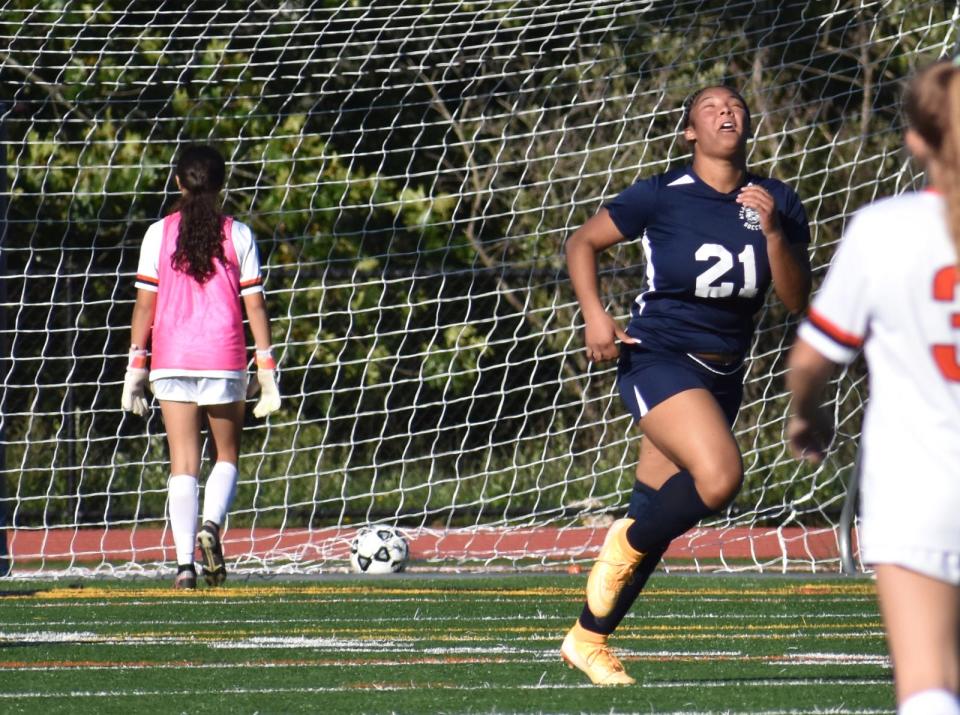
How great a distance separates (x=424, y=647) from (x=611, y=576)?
125cm

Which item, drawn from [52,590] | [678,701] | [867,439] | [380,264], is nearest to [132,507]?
[380,264]

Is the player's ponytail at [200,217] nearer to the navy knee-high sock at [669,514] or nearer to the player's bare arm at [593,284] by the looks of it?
the player's bare arm at [593,284]

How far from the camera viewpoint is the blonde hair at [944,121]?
3.02m

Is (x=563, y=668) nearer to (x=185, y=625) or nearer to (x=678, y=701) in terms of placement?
(x=678, y=701)

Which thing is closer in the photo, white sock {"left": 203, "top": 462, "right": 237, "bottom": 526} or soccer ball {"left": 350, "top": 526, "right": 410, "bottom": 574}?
white sock {"left": 203, "top": 462, "right": 237, "bottom": 526}

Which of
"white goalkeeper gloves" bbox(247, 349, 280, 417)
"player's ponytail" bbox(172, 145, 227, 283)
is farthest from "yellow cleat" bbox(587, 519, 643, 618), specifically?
"player's ponytail" bbox(172, 145, 227, 283)

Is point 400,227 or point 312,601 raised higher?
point 400,227

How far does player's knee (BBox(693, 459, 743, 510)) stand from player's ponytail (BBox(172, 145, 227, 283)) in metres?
4.03

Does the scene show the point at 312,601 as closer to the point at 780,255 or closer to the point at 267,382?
the point at 267,382

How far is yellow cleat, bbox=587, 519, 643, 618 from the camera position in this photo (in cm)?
560

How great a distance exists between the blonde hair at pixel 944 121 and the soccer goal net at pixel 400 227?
9320 mm

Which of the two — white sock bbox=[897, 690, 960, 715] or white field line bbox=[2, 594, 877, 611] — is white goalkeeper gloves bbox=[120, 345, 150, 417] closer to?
white field line bbox=[2, 594, 877, 611]

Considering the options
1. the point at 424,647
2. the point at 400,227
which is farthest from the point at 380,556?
the point at 400,227

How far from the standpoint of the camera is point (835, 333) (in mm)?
3230
